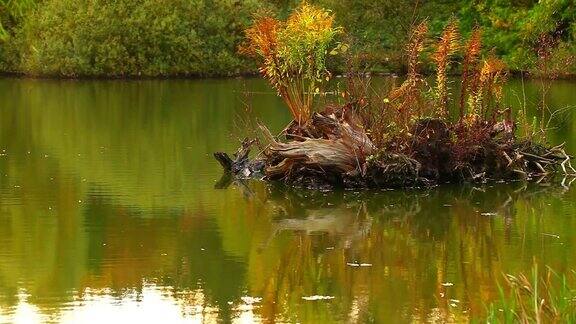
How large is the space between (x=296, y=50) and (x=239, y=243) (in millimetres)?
4398

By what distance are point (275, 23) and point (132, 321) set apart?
7167 mm

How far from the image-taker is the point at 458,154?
43.4ft

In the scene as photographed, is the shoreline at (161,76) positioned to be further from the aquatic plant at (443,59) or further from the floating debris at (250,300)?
the floating debris at (250,300)

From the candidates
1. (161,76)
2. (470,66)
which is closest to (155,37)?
(161,76)

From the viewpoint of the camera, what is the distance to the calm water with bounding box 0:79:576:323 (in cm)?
784

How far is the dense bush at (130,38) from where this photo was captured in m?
39.2

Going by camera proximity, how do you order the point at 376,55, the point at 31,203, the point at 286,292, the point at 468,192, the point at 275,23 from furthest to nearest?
the point at 376,55 → the point at 275,23 → the point at 468,192 → the point at 31,203 → the point at 286,292

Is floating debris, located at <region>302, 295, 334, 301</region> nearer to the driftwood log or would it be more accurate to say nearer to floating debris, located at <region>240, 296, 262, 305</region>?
floating debris, located at <region>240, 296, 262, 305</region>

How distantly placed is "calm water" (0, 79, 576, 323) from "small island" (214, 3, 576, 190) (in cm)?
31

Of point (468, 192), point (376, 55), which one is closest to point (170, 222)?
point (468, 192)

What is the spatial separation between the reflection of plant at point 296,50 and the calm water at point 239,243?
1.18 m

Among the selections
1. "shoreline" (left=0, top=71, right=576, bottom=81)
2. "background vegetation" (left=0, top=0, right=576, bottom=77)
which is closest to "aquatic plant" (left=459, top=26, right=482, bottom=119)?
"shoreline" (left=0, top=71, right=576, bottom=81)

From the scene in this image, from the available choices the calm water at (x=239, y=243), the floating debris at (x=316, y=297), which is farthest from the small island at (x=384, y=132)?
the floating debris at (x=316, y=297)

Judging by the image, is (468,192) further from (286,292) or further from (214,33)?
(214,33)
